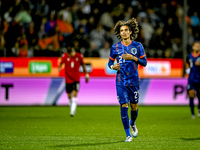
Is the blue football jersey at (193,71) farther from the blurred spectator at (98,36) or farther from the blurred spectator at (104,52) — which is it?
the blurred spectator at (98,36)

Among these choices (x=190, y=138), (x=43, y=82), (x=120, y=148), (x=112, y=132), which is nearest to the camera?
(x=120, y=148)

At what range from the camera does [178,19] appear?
22.0m

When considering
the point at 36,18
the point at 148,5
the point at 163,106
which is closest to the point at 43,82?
the point at 36,18

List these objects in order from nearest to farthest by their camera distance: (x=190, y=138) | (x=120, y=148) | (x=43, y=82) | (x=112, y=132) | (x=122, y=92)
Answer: (x=120, y=148) < (x=122, y=92) < (x=190, y=138) < (x=112, y=132) < (x=43, y=82)

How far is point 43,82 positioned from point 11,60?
2.25 meters

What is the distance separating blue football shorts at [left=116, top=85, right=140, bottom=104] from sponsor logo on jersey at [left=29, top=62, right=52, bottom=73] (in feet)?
39.3

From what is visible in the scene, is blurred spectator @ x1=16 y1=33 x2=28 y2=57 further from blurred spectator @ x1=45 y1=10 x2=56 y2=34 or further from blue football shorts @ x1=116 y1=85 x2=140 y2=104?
blue football shorts @ x1=116 y1=85 x2=140 y2=104

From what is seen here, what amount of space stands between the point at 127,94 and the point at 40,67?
12119 millimetres

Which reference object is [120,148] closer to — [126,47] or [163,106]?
[126,47]

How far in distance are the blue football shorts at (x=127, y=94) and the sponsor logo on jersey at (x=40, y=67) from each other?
12.0 metres

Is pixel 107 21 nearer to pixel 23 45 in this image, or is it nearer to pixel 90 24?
pixel 90 24

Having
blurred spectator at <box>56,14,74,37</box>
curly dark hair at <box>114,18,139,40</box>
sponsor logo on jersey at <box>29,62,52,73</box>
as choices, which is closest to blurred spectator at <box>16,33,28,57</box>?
sponsor logo on jersey at <box>29,62,52,73</box>

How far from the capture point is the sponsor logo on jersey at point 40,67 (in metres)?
18.8

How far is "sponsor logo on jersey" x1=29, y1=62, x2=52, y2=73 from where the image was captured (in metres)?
18.8
